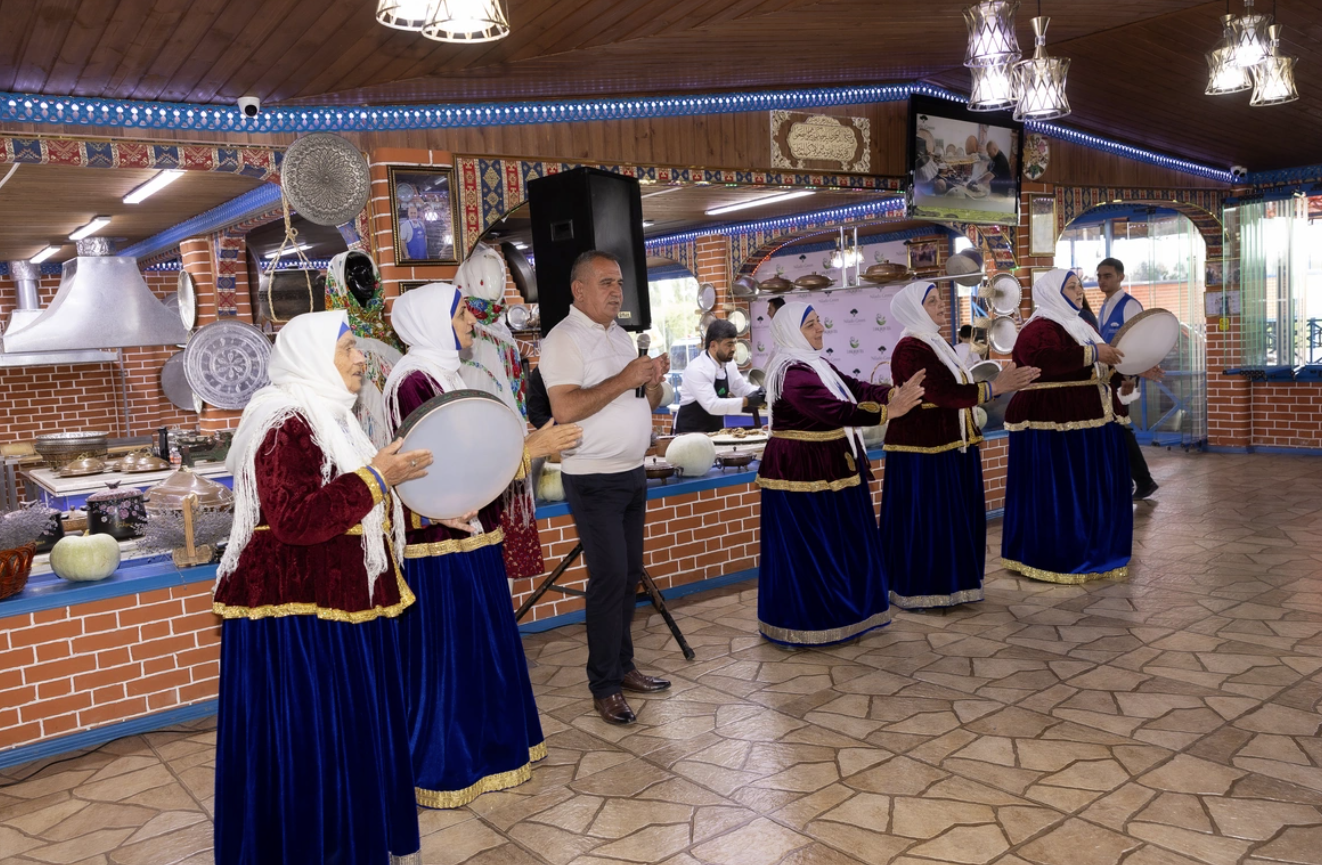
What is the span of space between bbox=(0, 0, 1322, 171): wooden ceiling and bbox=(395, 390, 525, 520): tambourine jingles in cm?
189

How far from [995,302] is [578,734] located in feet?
20.6

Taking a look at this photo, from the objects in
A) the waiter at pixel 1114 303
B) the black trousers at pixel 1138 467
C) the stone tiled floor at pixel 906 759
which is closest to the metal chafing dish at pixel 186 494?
the stone tiled floor at pixel 906 759

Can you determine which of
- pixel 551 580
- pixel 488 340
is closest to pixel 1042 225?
pixel 551 580

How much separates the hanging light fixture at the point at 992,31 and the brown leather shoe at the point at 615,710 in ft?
9.58

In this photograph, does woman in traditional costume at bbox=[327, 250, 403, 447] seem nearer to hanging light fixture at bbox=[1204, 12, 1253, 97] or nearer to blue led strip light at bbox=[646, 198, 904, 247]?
hanging light fixture at bbox=[1204, 12, 1253, 97]

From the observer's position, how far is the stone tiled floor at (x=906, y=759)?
10.3 feet

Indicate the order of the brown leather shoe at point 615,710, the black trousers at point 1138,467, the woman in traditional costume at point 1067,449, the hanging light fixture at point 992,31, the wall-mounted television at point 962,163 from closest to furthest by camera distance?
1. the hanging light fixture at point 992,31
2. the brown leather shoe at point 615,710
3. the woman in traditional costume at point 1067,449
4. the wall-mounted television at point 962,163
5. the black trousers at point 1138,467

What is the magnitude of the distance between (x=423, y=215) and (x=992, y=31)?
3128 millimetres

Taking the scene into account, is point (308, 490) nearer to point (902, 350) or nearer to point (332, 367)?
point (332, 367)

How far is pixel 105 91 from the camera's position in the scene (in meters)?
4.71

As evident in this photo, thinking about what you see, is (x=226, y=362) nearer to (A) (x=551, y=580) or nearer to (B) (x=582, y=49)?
(A) (x=551, y=580)

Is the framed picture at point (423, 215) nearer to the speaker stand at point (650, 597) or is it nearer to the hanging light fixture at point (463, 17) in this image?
the speaker stand at point (650, 597)

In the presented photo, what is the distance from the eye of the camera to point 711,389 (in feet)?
27.1

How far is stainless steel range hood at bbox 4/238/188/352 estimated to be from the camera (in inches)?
247
